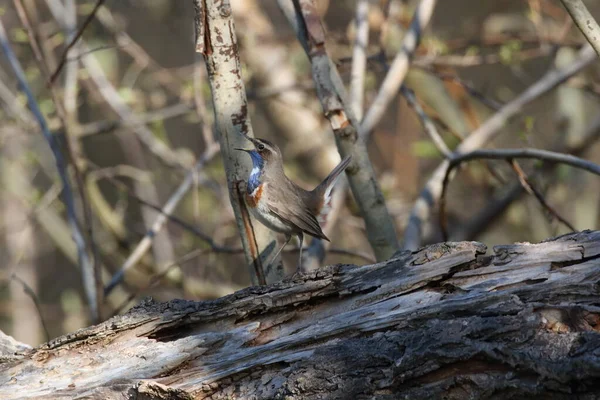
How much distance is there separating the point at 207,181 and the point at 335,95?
3537 millimetres

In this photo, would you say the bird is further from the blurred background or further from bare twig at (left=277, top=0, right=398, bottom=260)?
the blurred background

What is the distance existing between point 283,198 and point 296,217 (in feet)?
0.65

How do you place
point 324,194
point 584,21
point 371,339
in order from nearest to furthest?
point 371,339
point 584,21
point 324,194

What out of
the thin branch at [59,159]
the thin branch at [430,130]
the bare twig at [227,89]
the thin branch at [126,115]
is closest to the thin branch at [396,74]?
the thin branch at [430,130]

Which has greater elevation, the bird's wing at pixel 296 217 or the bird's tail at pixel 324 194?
the bird's tail at pixel 324 194

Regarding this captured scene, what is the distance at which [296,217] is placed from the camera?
15.3 feet

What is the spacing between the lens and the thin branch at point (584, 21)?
10.8ft

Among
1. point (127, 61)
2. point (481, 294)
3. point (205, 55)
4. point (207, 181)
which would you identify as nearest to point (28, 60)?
point (127, 61)

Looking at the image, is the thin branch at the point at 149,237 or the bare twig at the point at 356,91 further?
the thin branch at the point at 149,237

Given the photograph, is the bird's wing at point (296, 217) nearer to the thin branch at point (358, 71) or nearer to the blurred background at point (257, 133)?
the thin branch at point (358, 71)

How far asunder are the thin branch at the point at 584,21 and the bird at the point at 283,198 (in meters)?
1.44

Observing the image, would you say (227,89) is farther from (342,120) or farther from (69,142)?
(69,142)

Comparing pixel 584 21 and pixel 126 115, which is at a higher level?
pixel 126 115

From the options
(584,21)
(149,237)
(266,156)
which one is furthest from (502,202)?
(584,21)
